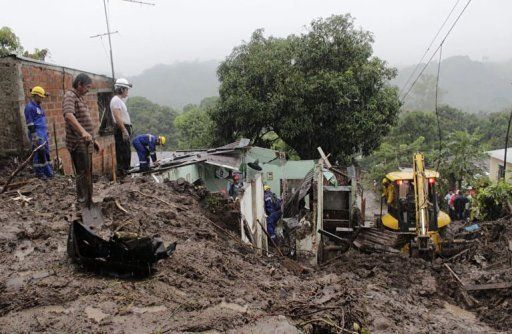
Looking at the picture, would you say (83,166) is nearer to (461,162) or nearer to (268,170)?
(268,170)

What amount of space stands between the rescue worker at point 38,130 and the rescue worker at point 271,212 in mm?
6273

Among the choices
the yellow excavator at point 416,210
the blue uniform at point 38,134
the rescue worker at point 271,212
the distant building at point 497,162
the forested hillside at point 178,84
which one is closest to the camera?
the blue uniform at point 38,134

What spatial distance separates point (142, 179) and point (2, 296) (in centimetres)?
436

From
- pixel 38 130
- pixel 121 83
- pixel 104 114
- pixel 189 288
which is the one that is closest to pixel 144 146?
pixel 121 83

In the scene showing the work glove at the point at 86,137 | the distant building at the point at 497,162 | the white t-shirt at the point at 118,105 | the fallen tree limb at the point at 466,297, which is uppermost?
the white t-shirt at the point at 118,105

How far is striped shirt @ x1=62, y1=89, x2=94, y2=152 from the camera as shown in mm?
5266

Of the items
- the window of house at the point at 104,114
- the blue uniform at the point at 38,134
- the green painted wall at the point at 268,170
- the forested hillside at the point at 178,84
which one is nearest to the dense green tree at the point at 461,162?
the green painted wall at the point at 268,170

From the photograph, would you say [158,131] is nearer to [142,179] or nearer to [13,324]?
[142,179]

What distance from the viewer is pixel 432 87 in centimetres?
8212

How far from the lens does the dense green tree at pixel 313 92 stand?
1762 centimetres

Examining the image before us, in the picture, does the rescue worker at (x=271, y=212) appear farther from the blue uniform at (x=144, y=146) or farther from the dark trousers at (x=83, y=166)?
the dark trousers at (x=83, y=166)

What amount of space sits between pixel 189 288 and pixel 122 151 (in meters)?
5.00

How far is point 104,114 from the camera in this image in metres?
12.1

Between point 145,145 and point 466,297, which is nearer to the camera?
point 466,297
